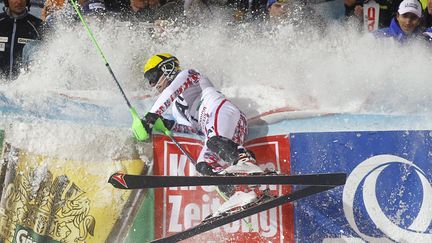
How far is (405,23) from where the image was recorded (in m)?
7.34

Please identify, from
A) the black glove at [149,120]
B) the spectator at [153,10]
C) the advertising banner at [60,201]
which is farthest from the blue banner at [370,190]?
the spectator at [153,10]

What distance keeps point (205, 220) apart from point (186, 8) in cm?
285

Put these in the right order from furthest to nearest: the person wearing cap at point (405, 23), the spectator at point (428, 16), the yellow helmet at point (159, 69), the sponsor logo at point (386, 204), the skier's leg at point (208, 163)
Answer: the spectator at point (428, 16), the person wearing cap at point (405, 23), the yellow helmet at point (159, 69), the skier's leg at point (208, 163), the sponsor logo at point (386, 204)

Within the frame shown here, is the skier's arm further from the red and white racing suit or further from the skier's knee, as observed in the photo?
the skier's knee

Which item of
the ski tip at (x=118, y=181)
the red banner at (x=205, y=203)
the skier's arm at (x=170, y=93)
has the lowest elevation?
the red banner at (x=205, y=203)

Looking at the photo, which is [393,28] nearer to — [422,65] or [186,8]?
[422,65]

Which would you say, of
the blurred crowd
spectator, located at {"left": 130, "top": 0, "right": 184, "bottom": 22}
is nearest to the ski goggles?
the blurred crowd

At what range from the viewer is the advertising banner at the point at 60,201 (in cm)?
683

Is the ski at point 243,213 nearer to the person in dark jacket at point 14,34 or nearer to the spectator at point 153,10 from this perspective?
the spectator at point 153,10

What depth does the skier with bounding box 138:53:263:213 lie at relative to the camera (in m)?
6.36

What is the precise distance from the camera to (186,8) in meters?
8.38

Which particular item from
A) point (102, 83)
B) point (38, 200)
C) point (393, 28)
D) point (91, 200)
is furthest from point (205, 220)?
point (393, 28)

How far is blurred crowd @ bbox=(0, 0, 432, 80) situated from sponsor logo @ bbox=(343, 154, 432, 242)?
181cm

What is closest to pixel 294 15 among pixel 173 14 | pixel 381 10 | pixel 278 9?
pixel 278 9
